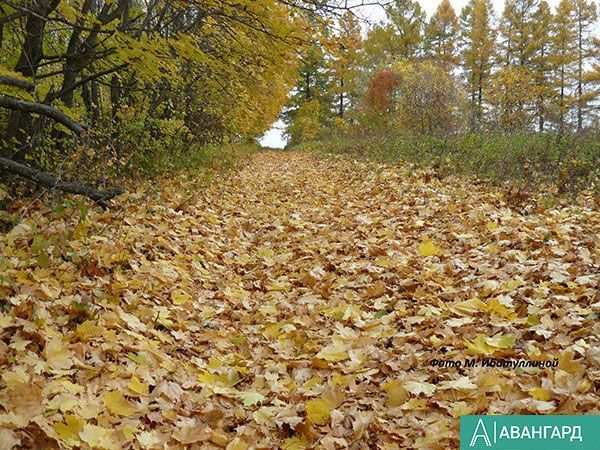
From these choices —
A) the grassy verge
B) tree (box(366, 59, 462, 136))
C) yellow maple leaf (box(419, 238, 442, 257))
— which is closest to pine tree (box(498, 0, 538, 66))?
tree (box(366, 59, 462, 136))

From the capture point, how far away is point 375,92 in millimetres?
18766

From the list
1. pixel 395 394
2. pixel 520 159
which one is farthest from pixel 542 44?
pixel 395 394

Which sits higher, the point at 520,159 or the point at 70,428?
the point at 520,159

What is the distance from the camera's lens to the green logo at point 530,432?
6.48ft

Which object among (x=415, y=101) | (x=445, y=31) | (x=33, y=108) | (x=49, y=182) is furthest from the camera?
(x=445, y=31)

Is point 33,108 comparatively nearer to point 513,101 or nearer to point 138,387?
point 138,387

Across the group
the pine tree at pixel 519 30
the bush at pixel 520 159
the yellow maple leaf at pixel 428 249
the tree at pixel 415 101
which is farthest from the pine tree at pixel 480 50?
the yellow maple leaf at pixel 428 249

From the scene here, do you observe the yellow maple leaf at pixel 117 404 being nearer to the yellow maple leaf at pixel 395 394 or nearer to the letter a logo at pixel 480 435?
the yellow maple leaf at pixel 395 394

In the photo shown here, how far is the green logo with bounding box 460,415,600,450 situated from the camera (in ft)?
6.48

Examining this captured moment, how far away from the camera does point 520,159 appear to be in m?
8.23

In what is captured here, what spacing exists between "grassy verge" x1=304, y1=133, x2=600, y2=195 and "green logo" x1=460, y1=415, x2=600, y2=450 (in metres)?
5.50

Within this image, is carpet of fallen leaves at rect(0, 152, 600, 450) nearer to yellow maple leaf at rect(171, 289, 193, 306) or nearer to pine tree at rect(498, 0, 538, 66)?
yellow maple leaf at rect(171, 289, 193, 306)

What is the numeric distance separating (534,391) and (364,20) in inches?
128

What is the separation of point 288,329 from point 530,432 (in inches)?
71.4
